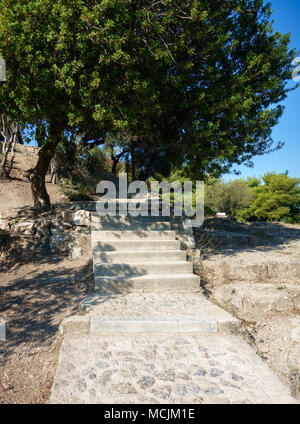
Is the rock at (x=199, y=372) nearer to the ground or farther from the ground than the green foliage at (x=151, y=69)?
nearer to the ground

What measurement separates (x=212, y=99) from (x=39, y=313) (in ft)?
16.7

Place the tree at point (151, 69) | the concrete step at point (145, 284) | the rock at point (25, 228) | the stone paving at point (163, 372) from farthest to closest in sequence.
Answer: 1. the rock at point (25, 228)
2. the tree at point (151, 69)
3. the concrete step at point (145, 284)
4. the stone paving at point (163, 372)

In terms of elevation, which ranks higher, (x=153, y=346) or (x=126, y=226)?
(x=126, y=226)

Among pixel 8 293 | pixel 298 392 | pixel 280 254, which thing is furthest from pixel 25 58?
pixel 280 254

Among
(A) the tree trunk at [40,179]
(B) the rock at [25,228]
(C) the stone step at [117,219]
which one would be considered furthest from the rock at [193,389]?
(A) the tree trunk at [40,179]

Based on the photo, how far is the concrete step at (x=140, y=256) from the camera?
494 centimetres

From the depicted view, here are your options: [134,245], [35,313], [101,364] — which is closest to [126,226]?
[134,245]

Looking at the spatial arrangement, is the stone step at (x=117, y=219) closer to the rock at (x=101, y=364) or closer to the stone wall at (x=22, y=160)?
the rock at (x=101, y=364)

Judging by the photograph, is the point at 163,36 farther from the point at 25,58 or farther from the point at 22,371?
the point at 22,371

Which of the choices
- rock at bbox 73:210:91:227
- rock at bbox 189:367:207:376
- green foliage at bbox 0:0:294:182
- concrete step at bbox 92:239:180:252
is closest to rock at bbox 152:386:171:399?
rock at bbox 189:367:207:376

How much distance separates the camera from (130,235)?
571 cm

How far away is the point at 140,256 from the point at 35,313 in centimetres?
202

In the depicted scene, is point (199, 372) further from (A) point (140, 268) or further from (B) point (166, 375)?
(A) point (140, 268)

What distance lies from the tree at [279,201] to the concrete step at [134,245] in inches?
711
